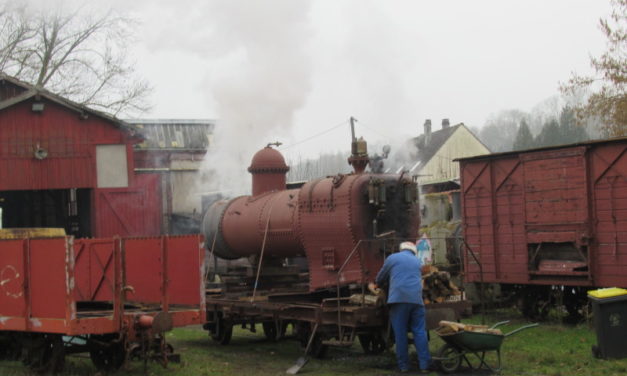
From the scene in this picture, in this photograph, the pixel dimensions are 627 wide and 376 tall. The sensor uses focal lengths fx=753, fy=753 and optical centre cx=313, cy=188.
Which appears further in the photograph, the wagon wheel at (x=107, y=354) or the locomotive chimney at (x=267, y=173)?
the locomotive chimney at (x=267, y=173)

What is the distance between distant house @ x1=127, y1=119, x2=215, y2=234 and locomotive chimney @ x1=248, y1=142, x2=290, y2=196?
519 cm

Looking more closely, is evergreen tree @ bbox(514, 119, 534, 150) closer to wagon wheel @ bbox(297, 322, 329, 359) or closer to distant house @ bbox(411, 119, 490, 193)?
distant house @ bbox(411, 119, 490, 193)

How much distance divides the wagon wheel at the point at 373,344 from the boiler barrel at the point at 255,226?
1886 millimetres

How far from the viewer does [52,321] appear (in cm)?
880

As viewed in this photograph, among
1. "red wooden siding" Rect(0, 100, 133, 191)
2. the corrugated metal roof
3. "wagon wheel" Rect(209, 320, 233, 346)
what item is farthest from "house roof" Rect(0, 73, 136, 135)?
"wagon wheel" Rect(209, 320, 233, 346)

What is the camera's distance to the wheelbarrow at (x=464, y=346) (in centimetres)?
902

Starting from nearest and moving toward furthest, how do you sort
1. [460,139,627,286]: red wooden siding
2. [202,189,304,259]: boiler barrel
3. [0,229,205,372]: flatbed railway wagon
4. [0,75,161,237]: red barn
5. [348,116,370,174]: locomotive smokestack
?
[0,229,205,372]: flatbed railway wagon
[348,116,370,174]: locomotive smokestack
[202,189,304,259]: boiler barrel
[460,139,627,286]: red wooden siding
[0,75,161,237]: red barn

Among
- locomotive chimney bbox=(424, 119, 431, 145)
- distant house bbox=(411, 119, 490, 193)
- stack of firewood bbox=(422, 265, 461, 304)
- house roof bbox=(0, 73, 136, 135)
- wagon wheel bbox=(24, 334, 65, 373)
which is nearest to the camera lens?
wagon wheel bbox=(24, 334, 65, 373)

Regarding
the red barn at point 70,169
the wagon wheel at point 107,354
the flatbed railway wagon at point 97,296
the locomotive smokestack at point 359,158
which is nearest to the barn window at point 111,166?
the red barn at point 70,169

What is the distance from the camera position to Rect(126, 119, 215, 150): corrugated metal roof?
35.2m

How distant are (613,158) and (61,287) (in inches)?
375

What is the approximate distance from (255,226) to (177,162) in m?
19.2

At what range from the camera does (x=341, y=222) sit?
11055 mm

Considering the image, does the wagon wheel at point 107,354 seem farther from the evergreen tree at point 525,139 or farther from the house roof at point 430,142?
the evergreen tree at point 525,139
